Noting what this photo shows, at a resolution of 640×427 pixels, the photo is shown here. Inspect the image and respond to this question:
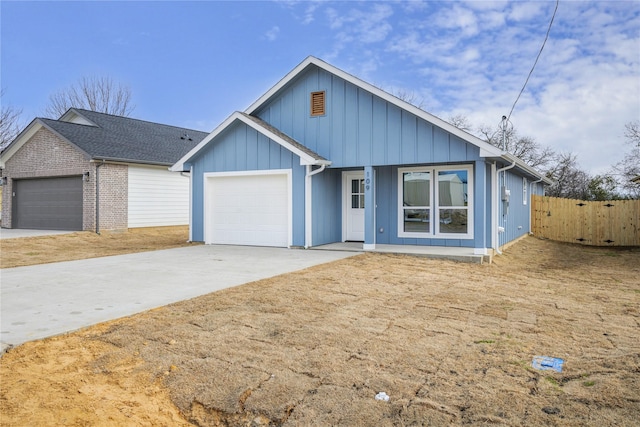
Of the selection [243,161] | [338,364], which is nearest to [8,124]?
[243,161]

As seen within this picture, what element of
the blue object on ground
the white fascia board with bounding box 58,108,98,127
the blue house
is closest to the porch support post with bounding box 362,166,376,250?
the blue house

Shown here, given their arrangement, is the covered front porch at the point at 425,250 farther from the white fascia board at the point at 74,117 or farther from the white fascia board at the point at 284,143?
the white fascia board at the point at 74,117

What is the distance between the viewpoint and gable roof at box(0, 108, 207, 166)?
17.2m

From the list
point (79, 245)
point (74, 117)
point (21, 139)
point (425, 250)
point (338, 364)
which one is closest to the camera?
point (338, 364)

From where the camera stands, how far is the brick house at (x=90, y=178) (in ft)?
55.3

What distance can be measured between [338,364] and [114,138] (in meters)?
18.2

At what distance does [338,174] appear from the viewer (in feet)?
42.4

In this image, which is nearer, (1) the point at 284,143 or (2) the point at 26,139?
(1) the point at 284,143

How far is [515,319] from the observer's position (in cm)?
509

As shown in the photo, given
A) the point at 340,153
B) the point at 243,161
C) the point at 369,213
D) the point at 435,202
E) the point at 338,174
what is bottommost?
the point at 369,213

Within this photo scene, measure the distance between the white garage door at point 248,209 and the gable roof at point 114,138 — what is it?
629 cm

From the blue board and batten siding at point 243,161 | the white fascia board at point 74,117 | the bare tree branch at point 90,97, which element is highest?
the bare tree branch at point 90,97

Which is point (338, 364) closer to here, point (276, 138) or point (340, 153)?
point (276, 138)

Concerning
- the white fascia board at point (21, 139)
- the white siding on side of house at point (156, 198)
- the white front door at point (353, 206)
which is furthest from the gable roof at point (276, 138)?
the white fascia board at point (21, 139)
